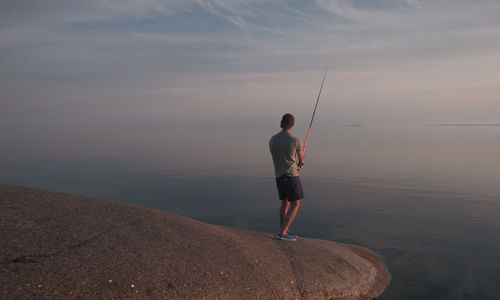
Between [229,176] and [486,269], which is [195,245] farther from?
[229,176]

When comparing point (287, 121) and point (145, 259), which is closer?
point (145, 259)

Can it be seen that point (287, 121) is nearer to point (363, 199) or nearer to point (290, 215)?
point (290, 215)

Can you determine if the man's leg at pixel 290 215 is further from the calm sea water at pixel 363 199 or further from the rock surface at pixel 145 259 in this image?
the calm sea water at pixel 363 199

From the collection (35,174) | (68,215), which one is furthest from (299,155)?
(35,174)

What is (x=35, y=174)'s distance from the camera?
1877 cm

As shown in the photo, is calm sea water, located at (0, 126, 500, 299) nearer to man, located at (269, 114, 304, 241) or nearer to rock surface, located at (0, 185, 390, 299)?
rock surface, located at (0, 185, 390, 299)

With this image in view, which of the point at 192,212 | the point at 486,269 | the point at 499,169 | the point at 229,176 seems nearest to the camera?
the point at 486,269

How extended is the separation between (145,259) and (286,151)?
10.3 ft

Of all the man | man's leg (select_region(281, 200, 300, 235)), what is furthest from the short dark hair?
man's leg (select_region(281, 200, 300, 235))

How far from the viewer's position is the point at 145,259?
4496 mm

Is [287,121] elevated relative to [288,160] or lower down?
elevated

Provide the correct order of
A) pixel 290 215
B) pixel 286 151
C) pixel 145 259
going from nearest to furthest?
pixel 145 259, pixel 286 151, pixel 290 215

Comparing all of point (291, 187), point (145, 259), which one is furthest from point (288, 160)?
point (145, 259)

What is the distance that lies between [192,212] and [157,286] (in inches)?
301
